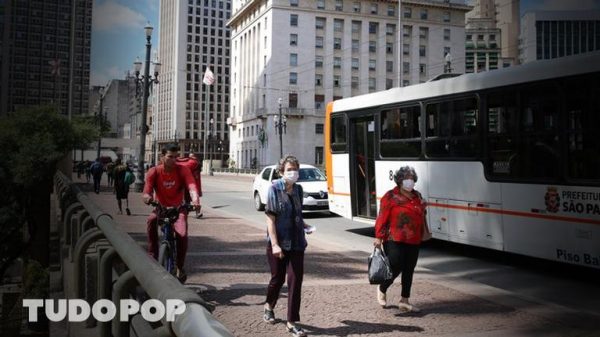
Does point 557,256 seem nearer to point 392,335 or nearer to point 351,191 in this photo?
point 392,335

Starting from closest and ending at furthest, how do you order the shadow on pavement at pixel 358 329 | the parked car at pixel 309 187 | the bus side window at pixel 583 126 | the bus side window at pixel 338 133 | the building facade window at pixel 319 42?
the shadow on pavement at pixel 358 329, the bus side window at pixel 583 126, the bus side window at pixel 338 133, the parked car at pixel 309 187, the building facade window at pixel 319 42

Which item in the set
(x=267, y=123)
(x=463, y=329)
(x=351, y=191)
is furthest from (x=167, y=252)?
(x=267, y=123)

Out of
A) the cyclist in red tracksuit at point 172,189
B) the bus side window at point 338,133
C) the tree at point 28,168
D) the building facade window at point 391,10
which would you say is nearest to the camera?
the cyclist in red tracksuit at point 172,189

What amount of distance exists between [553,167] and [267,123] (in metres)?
77.4

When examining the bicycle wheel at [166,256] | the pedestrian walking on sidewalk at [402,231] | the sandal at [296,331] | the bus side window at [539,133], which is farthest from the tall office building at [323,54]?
the sandal at [296,331]

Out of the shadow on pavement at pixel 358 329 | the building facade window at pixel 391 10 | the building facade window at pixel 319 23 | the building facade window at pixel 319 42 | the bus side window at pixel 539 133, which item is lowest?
the shadow on pavement at pixel 358 329

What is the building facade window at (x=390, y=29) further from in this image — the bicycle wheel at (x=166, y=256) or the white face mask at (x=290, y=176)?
the white face mask at (x=290, y=176)

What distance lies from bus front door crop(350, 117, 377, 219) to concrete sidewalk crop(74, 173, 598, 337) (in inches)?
118

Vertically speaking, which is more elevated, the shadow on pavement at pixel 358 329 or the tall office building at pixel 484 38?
the tall office building at pixel 484 38

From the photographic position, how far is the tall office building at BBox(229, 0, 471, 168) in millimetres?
84812

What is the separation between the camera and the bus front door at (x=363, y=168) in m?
13.6

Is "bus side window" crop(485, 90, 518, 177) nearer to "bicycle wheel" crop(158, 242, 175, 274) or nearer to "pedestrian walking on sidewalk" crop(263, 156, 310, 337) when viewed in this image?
"pedestrian walking on sidewalk" crop(263, 156, 310, 337)

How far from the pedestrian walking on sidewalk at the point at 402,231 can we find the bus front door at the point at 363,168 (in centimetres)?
649

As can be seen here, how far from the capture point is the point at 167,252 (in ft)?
23.4
